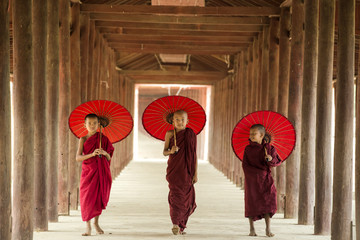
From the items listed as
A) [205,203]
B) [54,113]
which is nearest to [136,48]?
[205,203]

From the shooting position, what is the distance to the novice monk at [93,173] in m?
5.93

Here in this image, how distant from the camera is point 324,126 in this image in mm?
6363

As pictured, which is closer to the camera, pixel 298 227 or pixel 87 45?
pixel 298 227

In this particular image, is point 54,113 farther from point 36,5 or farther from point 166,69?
point 166,69

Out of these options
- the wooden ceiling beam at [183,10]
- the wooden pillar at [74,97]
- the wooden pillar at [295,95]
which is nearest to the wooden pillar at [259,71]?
the wooden ceiling beam at [183,10]

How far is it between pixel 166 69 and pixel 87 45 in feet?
29.5

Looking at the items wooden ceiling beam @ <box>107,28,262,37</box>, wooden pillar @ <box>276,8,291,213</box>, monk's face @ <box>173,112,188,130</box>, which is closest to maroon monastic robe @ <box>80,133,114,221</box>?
monk's face @ <box>173,112,188,130</box>

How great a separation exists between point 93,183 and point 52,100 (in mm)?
1543

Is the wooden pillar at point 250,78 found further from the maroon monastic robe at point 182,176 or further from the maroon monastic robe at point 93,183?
the maroon monastic robe at point 93,183

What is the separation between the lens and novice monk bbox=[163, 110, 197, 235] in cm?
611

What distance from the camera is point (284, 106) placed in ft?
27.8

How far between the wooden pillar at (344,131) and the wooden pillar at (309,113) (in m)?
1.45

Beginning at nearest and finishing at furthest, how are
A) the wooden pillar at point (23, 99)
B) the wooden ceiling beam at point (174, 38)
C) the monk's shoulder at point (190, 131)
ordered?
the wooden pillar at point (23, 99), the monk's shoulder at point (190, 131), the wooden ceiling beam at point (174, 38)

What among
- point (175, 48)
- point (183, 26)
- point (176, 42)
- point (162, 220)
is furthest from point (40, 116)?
point (175, 48)
